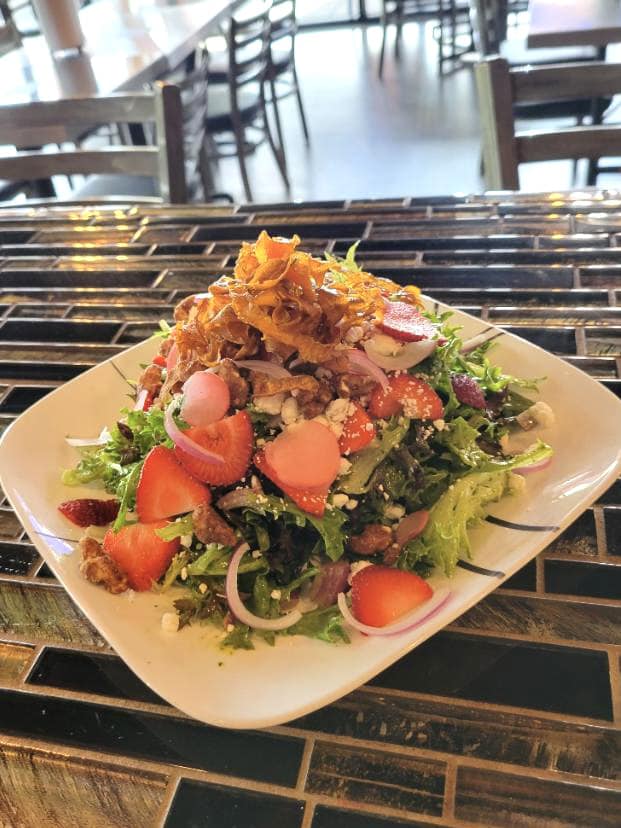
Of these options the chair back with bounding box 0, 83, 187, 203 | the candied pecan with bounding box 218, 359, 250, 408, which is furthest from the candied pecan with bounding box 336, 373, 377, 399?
the chair back with bounding box 0, 83, 187, 203

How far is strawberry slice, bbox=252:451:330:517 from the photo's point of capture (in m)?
0.82

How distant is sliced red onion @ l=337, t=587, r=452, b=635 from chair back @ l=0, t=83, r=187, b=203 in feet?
4.89

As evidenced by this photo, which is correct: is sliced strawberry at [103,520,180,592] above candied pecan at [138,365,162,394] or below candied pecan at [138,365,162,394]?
below

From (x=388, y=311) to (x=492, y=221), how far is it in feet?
2.11

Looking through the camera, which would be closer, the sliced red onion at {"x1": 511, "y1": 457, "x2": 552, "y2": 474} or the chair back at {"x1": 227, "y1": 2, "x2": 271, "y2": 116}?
the sliced red onion at {"x1": 511, "y1": 457, "x2": 552, "y2": 474}

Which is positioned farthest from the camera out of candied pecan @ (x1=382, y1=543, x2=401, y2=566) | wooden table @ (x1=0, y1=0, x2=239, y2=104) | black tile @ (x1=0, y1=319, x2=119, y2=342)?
wooden table @ (x1=0, y1=0, x2=239, y2=104)

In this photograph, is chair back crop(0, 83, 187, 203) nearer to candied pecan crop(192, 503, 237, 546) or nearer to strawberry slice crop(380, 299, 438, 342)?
strawberry slice crop(380, 299, 438, 342)

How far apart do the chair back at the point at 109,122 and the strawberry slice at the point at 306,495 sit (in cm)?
131

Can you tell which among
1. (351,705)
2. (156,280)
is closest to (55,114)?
(156,280)

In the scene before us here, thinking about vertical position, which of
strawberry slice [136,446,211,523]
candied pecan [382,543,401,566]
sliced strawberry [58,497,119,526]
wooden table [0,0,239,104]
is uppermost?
wooden table [0,0,239,104]

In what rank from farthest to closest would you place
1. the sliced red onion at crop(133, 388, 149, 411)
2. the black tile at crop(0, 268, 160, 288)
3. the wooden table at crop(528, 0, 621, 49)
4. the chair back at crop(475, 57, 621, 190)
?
the wooden table at crop(528, 0, 621, 49) < the chair back at crop(475, 57, 621, 190) < the black tile at crop(0, 268, 160, 288) < the sliced red onion at crop(133, 388, 149, 411)

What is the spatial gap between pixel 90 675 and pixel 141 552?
147mm

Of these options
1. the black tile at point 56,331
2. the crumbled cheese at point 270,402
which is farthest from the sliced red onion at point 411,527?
the black tile at point 56,331

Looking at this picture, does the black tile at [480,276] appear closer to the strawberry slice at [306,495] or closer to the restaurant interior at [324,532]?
the restaurant interior at [324,532]
